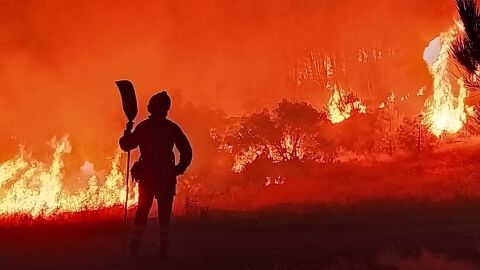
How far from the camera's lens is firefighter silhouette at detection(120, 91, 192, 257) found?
1098 centimetres

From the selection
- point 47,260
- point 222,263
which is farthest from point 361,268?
point 47,260

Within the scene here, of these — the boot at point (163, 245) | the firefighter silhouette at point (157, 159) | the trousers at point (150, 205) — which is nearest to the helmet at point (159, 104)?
the firefighter silhouette at point (157, 159)

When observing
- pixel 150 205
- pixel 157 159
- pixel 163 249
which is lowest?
pixel 163 249

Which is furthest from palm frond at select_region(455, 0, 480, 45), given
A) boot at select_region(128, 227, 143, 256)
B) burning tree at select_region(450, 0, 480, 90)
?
boot at select_region(128, 227, 143, 256)

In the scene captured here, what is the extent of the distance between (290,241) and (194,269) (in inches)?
164

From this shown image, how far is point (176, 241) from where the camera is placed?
43.3 feet

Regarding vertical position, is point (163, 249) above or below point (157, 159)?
below

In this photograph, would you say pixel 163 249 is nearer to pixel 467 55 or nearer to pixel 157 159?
pixel 157 159

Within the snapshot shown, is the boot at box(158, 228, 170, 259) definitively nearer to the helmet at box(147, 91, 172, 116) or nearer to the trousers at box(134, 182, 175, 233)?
A: the trousers at box(134, 182, 175, 233)

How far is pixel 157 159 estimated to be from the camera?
11.2 meters

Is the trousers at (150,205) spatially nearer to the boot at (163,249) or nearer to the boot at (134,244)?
the boot at (134,244)

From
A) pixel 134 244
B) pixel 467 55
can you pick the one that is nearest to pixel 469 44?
pixel 467 55

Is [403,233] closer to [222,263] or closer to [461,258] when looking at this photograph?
[461,258]

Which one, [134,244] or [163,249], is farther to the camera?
[134,244]
